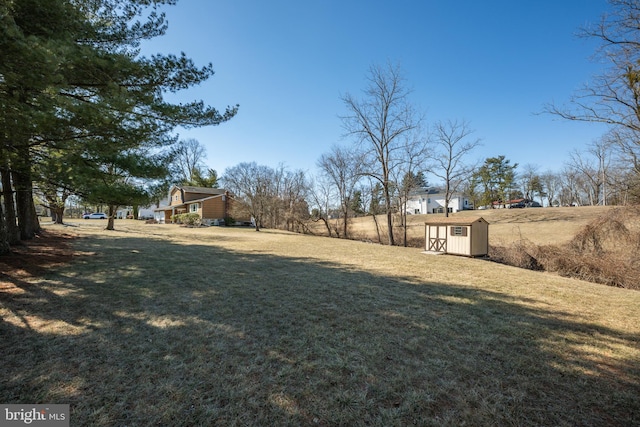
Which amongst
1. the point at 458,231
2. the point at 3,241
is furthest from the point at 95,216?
the point at 458,231

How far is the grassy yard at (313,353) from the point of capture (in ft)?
7.08

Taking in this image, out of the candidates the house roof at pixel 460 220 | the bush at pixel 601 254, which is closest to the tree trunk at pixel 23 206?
the house roof at pixel 460 220

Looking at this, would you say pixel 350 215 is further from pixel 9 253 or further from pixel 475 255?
pixel 9 253

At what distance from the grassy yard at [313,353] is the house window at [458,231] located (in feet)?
21.4

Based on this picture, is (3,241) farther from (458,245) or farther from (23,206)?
(458,245)

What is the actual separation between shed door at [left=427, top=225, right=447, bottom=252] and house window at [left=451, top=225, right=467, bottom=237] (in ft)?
1.47

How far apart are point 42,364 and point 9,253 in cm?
696

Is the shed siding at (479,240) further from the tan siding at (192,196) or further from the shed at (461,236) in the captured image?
the tan siding at (192,196)

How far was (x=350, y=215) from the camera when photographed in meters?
24.1

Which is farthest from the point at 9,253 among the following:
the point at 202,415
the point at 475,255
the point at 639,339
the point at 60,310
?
the point at 475,255

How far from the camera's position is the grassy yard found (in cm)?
216

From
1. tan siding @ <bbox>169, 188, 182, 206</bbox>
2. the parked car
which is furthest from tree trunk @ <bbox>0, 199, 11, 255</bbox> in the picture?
the parked car

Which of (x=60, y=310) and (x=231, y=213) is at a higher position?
(x=231, y=213)

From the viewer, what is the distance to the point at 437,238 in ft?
45.0
